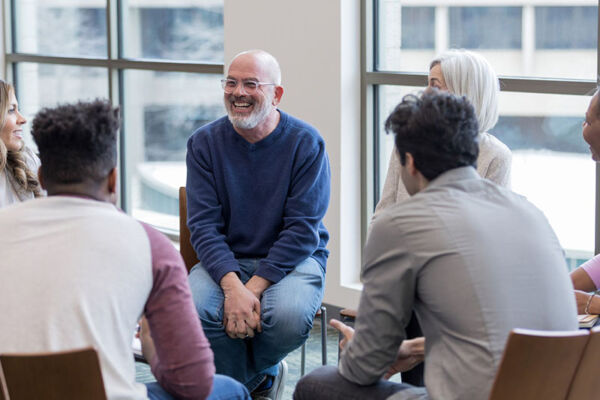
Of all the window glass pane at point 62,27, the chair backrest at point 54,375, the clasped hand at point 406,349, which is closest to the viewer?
the chair backrest at point 54,375

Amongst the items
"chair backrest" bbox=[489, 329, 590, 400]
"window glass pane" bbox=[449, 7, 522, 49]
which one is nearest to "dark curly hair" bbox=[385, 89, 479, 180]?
"chair backrest" bbox=[489, 329, 590, 400]

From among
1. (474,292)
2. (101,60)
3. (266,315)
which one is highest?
(101,60)

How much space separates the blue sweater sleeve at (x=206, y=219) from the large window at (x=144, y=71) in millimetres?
2078

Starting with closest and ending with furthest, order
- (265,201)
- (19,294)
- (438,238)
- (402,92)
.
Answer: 1. (19,294)
2. (438,238)
3. (265,201)
4. (402,92)

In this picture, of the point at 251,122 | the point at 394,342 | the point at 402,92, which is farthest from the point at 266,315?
the point at 402,92

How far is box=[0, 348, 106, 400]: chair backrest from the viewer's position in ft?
5.70

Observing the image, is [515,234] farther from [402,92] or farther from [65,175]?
[402,92]

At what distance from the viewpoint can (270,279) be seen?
3.21 meters

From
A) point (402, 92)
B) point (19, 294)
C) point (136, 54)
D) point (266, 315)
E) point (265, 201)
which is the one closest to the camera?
point (19, 294)

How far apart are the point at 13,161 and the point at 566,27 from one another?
234 cm

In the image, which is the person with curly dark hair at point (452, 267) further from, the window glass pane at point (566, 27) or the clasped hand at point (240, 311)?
the window glass pane at point (566, 27)

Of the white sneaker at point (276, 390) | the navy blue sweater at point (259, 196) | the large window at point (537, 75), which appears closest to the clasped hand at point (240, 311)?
the navy blue sweater at point (259, 196)

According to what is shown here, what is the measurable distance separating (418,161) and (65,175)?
79 cm

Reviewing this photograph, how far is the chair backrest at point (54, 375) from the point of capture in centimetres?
174
